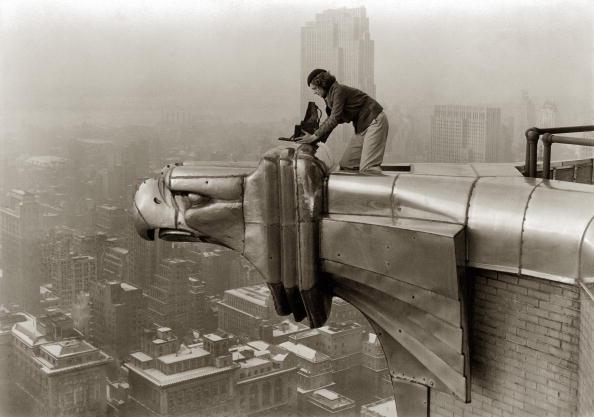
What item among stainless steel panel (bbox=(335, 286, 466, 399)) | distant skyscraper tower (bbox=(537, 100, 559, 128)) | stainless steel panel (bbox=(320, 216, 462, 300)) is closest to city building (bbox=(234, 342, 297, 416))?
distant skyscraper tower (bbox=(537, 100, 559, 128))

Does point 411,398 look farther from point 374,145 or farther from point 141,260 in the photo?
point 141,260

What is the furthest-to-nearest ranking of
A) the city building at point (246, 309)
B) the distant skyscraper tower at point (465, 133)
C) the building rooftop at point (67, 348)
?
the city building at point (246, 309)
the building rooftop at point (67, 348)
the distant skyscraper tower at point (465, 133)

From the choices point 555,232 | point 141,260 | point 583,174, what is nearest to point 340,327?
point 141,260

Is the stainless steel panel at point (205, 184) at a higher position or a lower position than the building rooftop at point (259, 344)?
higher

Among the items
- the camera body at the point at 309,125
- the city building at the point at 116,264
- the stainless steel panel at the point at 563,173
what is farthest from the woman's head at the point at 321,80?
the city building at the point at 116,264

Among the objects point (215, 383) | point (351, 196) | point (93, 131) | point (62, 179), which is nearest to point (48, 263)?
point (62, 179)

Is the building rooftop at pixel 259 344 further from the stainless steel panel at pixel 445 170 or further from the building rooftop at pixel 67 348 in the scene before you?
the stainless steel panel at pixel 445 170

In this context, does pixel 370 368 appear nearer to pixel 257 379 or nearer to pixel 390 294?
pixel 257 379

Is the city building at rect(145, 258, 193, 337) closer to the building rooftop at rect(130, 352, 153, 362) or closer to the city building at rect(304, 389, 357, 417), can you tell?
the building rooftop at rect(130, 352, 153, 362)
